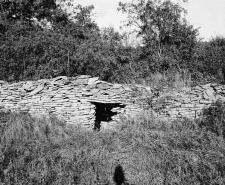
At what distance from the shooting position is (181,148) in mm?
4219

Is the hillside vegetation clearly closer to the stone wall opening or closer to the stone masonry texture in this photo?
the stone masonry texture

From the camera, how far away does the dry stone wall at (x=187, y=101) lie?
18.2 feet

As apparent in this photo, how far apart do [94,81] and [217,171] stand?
4.03 m

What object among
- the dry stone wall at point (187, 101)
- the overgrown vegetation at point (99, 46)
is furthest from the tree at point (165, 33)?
the dry stone wall at point (187, 101)

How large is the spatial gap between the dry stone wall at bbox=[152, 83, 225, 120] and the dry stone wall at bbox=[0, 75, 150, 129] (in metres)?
0.49

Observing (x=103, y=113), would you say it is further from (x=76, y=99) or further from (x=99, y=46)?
(x=99, y=46)

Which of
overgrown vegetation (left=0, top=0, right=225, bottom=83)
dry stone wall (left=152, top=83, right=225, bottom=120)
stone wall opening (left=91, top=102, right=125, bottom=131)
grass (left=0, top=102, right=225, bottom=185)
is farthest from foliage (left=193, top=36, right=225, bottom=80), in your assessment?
stone wall opening (left=91, top=102, right=125, bottom=131)

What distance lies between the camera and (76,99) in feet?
19.8

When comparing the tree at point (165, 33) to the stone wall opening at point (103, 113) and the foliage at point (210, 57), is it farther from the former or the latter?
the stone wall opening at point (103, 113)

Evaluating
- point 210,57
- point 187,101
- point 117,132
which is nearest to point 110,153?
point 117,132

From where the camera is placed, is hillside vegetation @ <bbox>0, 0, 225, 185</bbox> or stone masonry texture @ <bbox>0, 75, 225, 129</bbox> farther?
stone masonry texture @ <bbox>0, 75, 225, 129</bbox>

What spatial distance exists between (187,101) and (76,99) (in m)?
3.27

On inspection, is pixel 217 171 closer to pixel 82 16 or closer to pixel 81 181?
pixel 81 181

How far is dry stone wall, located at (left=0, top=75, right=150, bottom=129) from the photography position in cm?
600
